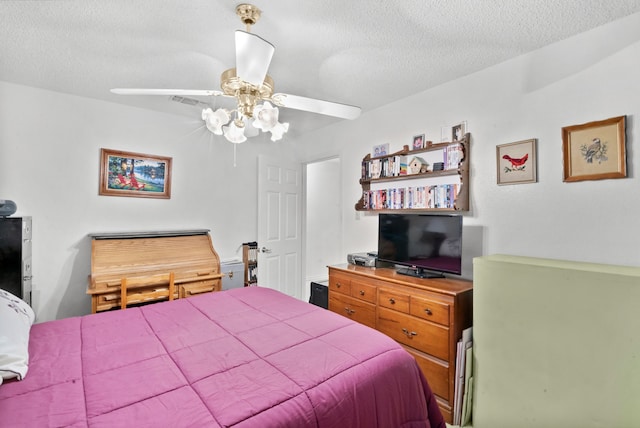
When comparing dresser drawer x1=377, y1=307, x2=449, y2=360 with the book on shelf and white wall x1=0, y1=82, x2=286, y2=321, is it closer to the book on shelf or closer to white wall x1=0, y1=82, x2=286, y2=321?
the book on shelf

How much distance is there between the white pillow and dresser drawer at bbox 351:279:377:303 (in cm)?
208

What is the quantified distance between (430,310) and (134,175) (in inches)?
121

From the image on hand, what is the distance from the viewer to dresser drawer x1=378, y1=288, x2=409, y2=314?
2262 mm

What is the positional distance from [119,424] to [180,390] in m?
0.20

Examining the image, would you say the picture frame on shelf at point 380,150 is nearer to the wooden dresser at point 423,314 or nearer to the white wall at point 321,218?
the wooden dresser at point 423,314

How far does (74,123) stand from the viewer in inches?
110

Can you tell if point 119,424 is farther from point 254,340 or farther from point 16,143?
point 16,143

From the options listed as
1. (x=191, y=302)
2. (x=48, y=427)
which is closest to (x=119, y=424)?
(x=48, y=427)

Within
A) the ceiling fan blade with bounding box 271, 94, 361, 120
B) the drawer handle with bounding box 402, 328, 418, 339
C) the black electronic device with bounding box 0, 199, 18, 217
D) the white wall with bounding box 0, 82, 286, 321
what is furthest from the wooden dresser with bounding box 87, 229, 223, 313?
the ceiling fan blade with bounding box 271, 94, 361, 120

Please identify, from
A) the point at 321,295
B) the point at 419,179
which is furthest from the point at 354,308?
the point at 419,179

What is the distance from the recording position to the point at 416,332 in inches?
86.0

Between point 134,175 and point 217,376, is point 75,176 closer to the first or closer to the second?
point 134,175

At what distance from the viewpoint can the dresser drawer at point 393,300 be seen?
2.26 meters

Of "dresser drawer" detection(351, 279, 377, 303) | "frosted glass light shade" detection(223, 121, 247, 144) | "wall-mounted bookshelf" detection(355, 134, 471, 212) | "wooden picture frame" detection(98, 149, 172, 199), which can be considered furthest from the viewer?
"wooden picture frame" detection(98, 149, 172, 199)
